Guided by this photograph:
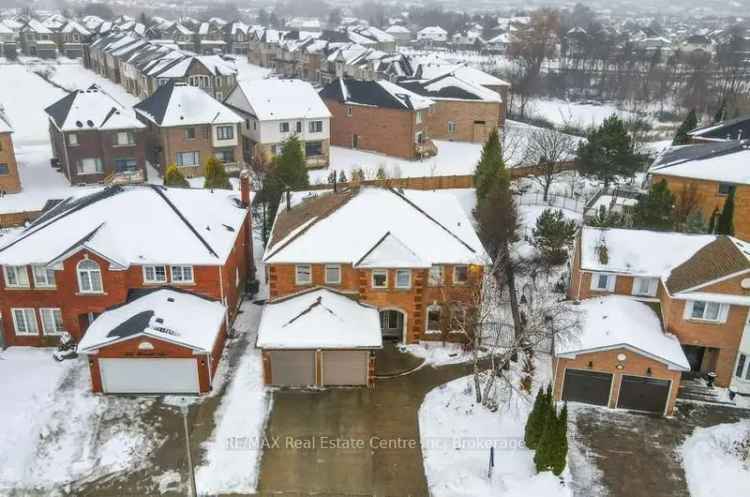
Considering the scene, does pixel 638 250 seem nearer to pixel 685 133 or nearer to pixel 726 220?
pixel 726 220

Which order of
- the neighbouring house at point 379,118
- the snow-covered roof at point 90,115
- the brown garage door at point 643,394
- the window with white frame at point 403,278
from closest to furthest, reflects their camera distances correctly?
the brown garage door at point 643,394, the window with white frame at point 403,278, the snow-covered roof at point 90,115, the neighbouring house at point 379,118

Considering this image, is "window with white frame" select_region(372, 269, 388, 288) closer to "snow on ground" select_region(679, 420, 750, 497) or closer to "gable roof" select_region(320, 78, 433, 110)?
"snow on ground" select_region(679, 420, 750, 497)

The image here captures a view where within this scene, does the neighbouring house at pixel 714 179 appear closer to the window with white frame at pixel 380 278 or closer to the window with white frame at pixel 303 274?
the window with white frame at pixel 380 278

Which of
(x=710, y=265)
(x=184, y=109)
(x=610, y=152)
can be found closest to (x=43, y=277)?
(x=184, y=109)

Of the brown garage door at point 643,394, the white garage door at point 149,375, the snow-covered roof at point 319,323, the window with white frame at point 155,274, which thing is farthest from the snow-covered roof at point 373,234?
the brown garage door at point 643,394

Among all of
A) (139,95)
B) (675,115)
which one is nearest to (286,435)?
(139,95)

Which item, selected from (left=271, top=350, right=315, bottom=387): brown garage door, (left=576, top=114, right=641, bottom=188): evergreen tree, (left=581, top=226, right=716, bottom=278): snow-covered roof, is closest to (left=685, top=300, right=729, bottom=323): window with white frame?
(left=581, top=226, right=716, bottom=278): snow-covered roof

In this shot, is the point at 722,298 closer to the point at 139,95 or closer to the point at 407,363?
the point at 407,363
